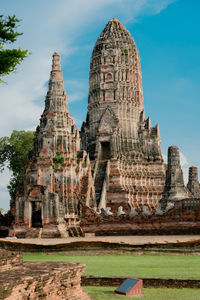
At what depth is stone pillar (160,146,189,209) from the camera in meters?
29.2

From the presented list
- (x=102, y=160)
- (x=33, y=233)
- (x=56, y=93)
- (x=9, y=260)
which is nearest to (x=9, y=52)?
(x=9, y=260)

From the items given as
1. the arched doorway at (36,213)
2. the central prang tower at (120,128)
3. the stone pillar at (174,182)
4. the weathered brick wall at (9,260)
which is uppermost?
the central prang tower at (120,128)

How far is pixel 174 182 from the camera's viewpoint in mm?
29938

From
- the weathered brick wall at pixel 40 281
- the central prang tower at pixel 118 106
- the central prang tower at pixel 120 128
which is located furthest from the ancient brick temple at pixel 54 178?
the weathered brick wall at pixel 40 281

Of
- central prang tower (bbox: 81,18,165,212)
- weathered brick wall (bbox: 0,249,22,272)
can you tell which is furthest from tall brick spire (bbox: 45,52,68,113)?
weathered brick wall (bbox: 0,249,22,272)

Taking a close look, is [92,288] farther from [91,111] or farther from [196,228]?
[91,111]

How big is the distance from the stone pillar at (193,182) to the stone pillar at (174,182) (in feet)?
17.9

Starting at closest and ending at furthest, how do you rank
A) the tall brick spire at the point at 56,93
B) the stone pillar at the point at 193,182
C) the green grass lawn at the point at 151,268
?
the green grass lawn at the point at 151,268 < the tall brick spire at the point at 56,93 < the stone pillar at the point at 193,182

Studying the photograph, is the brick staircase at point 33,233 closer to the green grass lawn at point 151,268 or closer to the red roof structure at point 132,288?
the green grass lawn at point 151,268

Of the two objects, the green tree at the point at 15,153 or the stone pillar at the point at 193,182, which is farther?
the green tree at the point at 15,153

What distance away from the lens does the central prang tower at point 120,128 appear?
1551 inches

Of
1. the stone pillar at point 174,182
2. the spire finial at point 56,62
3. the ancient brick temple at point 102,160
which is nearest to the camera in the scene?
the ancient brick temple at point 102,160

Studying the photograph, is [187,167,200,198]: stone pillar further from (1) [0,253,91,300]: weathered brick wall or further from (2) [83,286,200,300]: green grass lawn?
(1) [0,253,91,300]: weathered brick wall

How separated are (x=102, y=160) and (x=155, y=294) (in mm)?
33024
